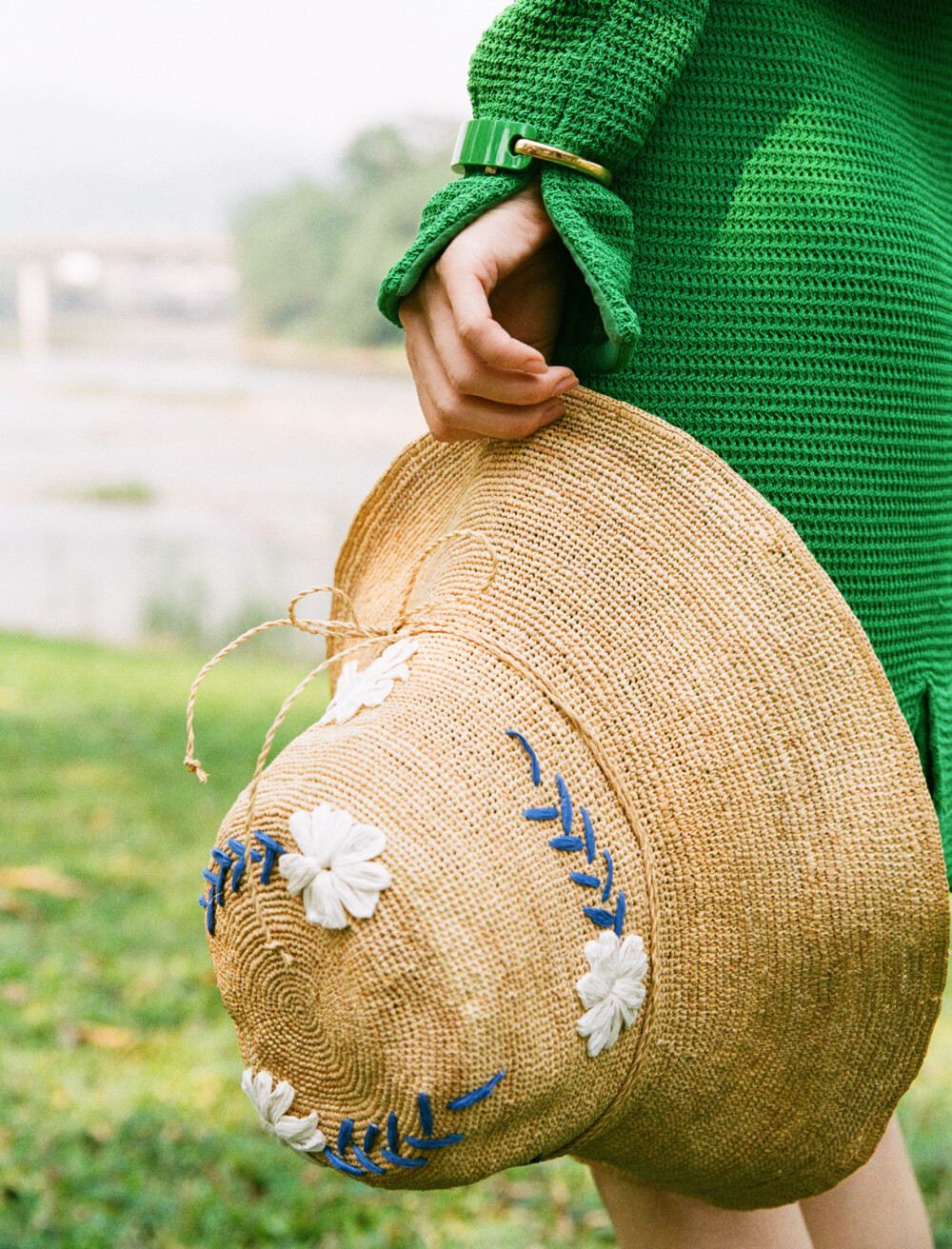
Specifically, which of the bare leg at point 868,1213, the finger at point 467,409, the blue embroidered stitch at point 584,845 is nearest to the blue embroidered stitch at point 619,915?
the blue embroidered stitch at point 584,845

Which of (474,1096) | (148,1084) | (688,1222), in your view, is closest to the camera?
(474,1096)

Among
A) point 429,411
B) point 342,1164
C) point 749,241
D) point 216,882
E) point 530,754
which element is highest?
point 749,241

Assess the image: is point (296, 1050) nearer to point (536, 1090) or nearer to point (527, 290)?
point (536, 1090)

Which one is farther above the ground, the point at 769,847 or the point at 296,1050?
the point at 769,847

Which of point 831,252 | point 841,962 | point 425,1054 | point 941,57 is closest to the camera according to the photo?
point 425,1054

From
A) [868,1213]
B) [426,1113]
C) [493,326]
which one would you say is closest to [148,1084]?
[868,1213]

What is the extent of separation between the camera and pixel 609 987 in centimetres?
72

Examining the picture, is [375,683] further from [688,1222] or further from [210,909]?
[688,1222]

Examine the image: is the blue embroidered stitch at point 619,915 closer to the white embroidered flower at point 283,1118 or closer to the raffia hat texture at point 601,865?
the raffia hat texture at point 601,865

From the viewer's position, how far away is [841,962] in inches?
30.5

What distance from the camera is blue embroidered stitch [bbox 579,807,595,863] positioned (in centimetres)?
72

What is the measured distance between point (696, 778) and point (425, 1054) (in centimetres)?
23

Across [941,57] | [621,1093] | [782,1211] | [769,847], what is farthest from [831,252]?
[782,1211]

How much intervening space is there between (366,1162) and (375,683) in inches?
11.1
